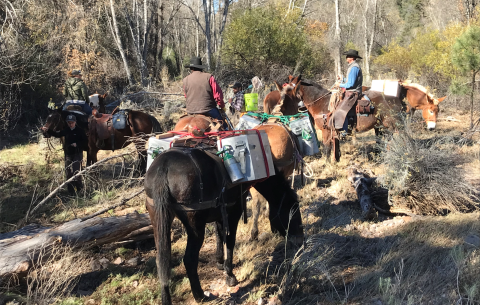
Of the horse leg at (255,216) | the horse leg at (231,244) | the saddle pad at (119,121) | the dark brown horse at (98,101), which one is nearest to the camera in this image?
the horse leg at (231,244)

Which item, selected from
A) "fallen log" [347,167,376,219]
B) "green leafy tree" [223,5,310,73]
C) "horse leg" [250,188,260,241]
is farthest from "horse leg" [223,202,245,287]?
"green leafy tree" [223,5,310,73]

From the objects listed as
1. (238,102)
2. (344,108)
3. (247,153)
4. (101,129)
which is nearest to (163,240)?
(247,153)

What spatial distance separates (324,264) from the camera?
14.0ft

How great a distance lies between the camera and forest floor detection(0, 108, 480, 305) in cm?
373

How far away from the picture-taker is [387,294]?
3.54 m

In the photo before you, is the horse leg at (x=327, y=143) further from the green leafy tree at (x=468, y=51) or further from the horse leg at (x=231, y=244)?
the horse leg at (x=231, y=244)

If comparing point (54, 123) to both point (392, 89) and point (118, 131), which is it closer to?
point (118, 131)

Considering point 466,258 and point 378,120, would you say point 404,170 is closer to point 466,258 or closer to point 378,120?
point 466,258

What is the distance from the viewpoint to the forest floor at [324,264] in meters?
3.73

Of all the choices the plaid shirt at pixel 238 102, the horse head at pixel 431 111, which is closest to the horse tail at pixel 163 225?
the plaid shirt at pixel 238 102

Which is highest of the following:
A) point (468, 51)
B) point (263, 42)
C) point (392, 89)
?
point (263, 42)

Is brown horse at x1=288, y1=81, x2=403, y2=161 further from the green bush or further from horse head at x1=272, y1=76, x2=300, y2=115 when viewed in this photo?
the green bush

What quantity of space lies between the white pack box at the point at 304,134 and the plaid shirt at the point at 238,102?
5.95 m

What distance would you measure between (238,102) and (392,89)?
15.4 feet
